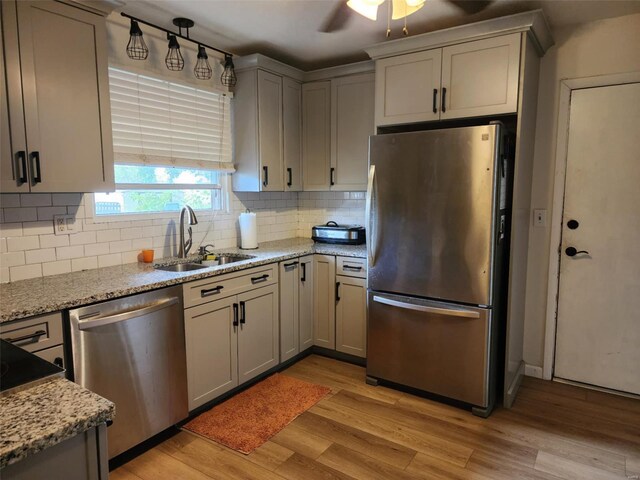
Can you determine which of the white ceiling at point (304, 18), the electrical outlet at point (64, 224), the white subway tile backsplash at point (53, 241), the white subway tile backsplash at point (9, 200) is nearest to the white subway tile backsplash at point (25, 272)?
the white subway tile backsplash at point (53, 241)

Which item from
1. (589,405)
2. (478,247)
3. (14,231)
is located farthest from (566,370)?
(14,231)

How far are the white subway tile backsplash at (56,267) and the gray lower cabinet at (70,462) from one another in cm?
174

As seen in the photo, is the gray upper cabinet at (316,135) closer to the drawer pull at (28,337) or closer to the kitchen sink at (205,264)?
the kitchen sink at (205,264)

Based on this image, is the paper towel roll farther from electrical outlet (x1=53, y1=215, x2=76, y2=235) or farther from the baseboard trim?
the baseboard trim

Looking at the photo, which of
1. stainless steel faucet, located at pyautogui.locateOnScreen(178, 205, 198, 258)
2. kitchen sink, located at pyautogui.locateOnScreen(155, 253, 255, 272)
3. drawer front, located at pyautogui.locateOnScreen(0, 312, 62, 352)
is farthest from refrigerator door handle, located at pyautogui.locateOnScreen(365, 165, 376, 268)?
drawer front, located at pyautogui.locateOnScreen(0, 312, 62, 352)

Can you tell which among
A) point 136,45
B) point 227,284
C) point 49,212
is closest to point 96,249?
point 49,212

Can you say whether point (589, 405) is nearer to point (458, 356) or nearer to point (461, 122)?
point (458, 356)

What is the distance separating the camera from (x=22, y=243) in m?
2.27

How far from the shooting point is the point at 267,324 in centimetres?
306

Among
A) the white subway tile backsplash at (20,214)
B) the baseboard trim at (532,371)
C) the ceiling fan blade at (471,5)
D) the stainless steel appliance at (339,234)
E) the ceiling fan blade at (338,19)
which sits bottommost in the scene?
the baseboard trim at (532,371)

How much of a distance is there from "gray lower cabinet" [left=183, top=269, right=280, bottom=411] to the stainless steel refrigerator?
776mm

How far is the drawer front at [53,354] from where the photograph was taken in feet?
5.98

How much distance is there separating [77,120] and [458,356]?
2.57 m

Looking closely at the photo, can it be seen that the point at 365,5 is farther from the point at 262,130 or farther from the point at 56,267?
the point at 56,267
